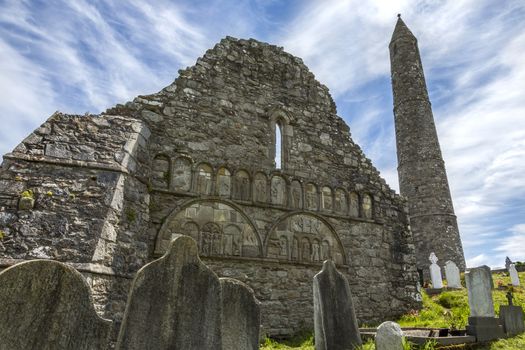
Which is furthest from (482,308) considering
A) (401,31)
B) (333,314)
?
(401,31)

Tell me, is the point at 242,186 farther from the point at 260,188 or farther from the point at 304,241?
the point at 304,241

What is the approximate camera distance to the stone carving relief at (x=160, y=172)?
302 inches

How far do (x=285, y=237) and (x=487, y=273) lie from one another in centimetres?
406

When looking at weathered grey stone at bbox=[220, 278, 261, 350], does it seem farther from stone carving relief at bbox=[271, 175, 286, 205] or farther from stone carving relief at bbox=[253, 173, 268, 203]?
stone carving relief at bbox=[271, 175, 286, 205]

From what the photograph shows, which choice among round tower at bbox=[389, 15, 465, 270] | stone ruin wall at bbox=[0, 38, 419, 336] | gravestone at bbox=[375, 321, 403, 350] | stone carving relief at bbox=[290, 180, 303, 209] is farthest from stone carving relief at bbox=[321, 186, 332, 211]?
round tower at bbox=[389, 15, 465, 270]

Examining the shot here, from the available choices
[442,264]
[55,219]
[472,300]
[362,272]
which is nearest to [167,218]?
[55,219]

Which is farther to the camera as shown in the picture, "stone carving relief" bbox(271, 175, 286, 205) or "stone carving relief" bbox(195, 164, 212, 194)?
"stone carving relief" bbox(271, 175, 286, 205)

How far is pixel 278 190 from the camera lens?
8.87m

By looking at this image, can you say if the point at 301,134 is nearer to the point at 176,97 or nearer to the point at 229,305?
the point at 176,97

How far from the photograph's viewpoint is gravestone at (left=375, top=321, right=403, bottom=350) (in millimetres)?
4496

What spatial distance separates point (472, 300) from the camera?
696 centimetres

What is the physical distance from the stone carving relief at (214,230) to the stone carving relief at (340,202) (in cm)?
249

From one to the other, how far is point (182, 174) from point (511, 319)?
7104 millimetres

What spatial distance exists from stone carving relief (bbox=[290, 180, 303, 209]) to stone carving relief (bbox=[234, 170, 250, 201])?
116 centimetres
